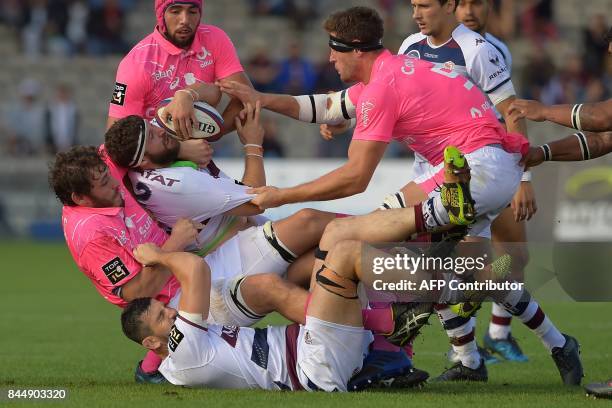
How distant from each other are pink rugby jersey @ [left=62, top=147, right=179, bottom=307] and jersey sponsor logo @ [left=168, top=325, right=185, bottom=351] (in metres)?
0.85

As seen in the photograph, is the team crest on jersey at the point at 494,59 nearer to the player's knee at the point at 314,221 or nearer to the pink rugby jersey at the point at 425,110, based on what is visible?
the pink rugby jersey at the point at 425,110

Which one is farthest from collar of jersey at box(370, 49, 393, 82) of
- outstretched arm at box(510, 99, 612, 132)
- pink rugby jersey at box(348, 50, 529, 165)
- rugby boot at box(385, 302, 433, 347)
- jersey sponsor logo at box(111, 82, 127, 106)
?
jersey sponsor logo at box(111, 82, 127, 106)

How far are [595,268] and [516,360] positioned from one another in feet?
3.32

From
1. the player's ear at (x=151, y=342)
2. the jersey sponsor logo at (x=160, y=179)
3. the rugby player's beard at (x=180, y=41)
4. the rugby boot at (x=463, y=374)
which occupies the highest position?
the rugby player's beard at (x=180, y=41)

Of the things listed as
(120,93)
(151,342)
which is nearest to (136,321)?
(151,342)

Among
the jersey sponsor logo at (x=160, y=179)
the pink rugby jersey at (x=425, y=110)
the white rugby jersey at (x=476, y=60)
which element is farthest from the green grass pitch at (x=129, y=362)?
the white rugby jersey at (x=476, y=60)

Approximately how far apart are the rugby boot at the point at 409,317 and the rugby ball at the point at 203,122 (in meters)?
2.12

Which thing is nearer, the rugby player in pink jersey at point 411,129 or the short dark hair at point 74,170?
the rugby player in pink jersey at point 411,129

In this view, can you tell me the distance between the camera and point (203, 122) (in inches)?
338

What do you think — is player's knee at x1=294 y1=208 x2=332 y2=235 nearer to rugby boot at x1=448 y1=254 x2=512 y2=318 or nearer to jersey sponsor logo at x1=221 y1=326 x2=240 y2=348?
jersey sponsor logo at x1=221 y1=326 x2=240 y2=348

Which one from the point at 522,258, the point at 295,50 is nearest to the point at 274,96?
the point at 522,258

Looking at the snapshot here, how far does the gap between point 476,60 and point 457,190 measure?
6.84 ft

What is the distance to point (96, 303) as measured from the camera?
47.1 feet

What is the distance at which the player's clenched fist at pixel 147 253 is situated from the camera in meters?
7.82
